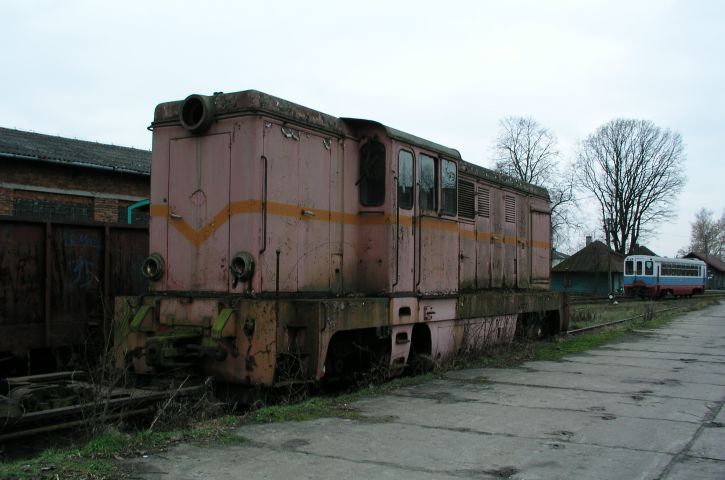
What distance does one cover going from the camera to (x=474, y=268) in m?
11.0

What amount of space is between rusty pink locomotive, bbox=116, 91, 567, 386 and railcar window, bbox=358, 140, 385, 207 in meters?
0.02

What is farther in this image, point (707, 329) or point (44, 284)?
point (707, 329)

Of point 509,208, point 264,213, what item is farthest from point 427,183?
point 509,208

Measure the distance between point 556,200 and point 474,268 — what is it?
158ft

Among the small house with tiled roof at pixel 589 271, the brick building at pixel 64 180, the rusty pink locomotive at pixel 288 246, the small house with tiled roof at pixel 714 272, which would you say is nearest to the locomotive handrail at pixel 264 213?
the rusty pink locomotive at pixel 288 246

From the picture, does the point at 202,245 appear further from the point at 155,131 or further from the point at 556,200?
the point at 556,200

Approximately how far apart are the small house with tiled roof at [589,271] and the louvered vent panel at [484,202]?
142 ft

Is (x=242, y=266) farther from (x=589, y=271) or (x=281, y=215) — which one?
(x=589, y=271)

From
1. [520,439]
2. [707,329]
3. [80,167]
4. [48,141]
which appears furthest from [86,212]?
[707,329]

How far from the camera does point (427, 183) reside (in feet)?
29.2

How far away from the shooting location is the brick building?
49.3 feet

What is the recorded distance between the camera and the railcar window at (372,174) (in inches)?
321

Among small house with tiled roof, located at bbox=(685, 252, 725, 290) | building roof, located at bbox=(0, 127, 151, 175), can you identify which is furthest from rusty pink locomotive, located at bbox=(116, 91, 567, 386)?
small house with tiled roof, located at bbox=(685, 252, 725, 290)

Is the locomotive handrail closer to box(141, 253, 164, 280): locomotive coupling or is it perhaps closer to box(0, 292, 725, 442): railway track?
box(141, 253, 164, 280): locomotive coupling
